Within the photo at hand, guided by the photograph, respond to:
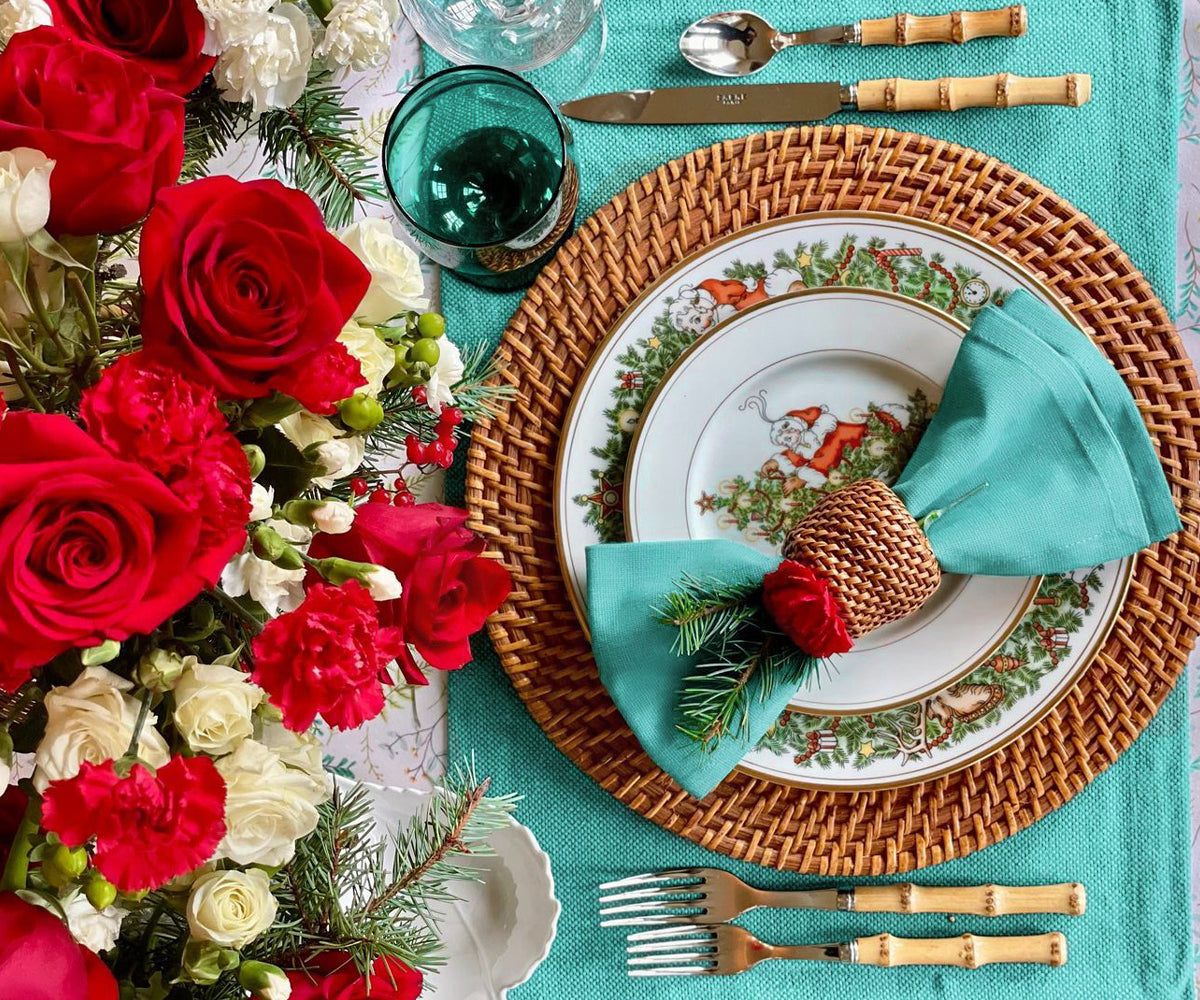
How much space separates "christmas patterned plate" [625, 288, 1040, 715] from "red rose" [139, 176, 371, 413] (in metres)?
0.36

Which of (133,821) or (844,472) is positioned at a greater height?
(844,472)

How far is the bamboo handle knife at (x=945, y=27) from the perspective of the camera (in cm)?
71

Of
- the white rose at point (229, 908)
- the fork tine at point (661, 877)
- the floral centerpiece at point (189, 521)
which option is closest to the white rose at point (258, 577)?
the floral centerpiece at point (189, 521)

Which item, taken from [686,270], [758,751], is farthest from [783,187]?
[758,751]

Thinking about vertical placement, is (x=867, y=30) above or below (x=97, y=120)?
above

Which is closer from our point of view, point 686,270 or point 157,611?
point 157,611

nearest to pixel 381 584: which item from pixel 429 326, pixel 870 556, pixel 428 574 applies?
pixel 428 574

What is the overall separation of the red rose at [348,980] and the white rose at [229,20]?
376 mm

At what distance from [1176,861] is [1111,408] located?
1.08 ft

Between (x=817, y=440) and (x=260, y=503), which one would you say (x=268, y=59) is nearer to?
(x=260, y=503)

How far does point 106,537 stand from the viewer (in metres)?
0.30

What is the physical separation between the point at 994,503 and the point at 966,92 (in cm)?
29

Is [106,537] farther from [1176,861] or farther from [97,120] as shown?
[1176,861]

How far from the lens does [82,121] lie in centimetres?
34
